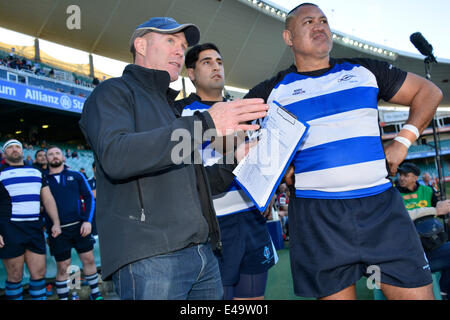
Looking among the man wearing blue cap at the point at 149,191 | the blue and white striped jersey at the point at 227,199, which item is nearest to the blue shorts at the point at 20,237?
the blue and white striped jersey at the point at 227,199

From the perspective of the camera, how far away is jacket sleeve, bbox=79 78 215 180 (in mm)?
1052

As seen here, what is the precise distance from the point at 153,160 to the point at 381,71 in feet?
4.16

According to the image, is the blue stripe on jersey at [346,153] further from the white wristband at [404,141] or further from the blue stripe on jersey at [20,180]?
the blue stripe on jersey at [20,180]

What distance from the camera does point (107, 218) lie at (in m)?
1.21

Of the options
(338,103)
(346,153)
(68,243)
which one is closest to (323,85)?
(338,103)

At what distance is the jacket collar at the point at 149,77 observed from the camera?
1418 mm

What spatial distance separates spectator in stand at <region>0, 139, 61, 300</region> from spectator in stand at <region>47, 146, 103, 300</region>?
0.57 ft

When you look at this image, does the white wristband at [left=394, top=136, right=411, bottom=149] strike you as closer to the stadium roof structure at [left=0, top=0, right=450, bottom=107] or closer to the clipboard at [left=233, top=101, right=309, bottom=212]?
the clipboard at [left=233, top=101, right=309, bottom=212]

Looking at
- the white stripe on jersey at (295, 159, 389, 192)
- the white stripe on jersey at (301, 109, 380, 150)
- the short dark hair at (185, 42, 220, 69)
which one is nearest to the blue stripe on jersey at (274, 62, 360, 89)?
the white stripe on jersey at (301, 109, 380, 150)

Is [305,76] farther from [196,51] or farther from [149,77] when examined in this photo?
[196,51]

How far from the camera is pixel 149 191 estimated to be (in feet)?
3.98

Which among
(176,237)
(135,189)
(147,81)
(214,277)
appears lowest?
(214,277)
